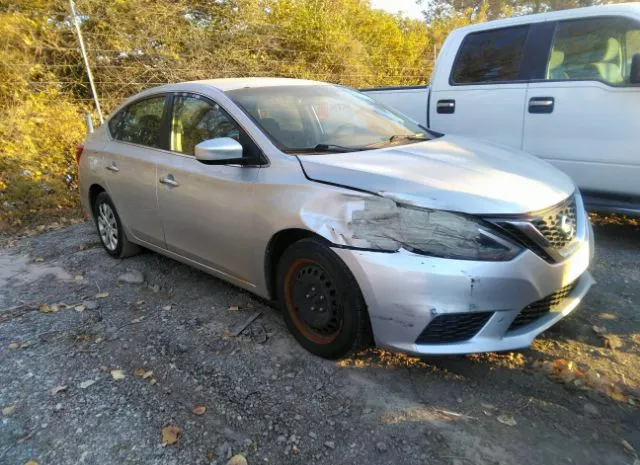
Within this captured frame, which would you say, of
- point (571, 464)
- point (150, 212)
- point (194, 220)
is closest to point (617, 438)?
point (571, 464)

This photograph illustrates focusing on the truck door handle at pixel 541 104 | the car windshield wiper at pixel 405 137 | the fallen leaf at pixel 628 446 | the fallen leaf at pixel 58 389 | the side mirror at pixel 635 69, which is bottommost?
the fallen leaf at pixel 58 389

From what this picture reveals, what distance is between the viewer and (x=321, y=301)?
2.87 m

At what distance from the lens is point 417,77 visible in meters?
15.0

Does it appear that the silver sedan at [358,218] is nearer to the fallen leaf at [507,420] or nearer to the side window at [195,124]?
the side window at [195,124]

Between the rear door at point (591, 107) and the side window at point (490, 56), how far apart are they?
0.32m

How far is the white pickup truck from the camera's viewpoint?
436 centimetres

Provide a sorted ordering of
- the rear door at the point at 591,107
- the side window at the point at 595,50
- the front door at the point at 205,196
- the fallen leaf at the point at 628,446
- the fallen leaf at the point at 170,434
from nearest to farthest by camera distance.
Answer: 1. the fallen leaf at the point at 628,446
2. the fallen leaf at the point at 170,434
3. the front door at the point at 205,196
4. the rear door at the point at 591,107
5. the side window at the point at 595,50

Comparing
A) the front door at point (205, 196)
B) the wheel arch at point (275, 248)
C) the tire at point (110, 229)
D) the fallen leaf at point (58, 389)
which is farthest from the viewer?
the tire at point (110, 229)

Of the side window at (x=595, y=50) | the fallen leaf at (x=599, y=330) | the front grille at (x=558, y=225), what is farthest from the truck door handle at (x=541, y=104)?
the fallen leaf at (x=599, y=330)

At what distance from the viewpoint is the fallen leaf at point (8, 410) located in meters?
2.66

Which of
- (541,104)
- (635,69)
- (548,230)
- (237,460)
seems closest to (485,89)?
(541,104)

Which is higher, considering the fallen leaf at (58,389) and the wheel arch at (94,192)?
the wheel arch at (94,192)

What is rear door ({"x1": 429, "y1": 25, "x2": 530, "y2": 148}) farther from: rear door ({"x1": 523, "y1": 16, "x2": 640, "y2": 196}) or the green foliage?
the green foliage

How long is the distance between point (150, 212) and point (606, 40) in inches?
163
